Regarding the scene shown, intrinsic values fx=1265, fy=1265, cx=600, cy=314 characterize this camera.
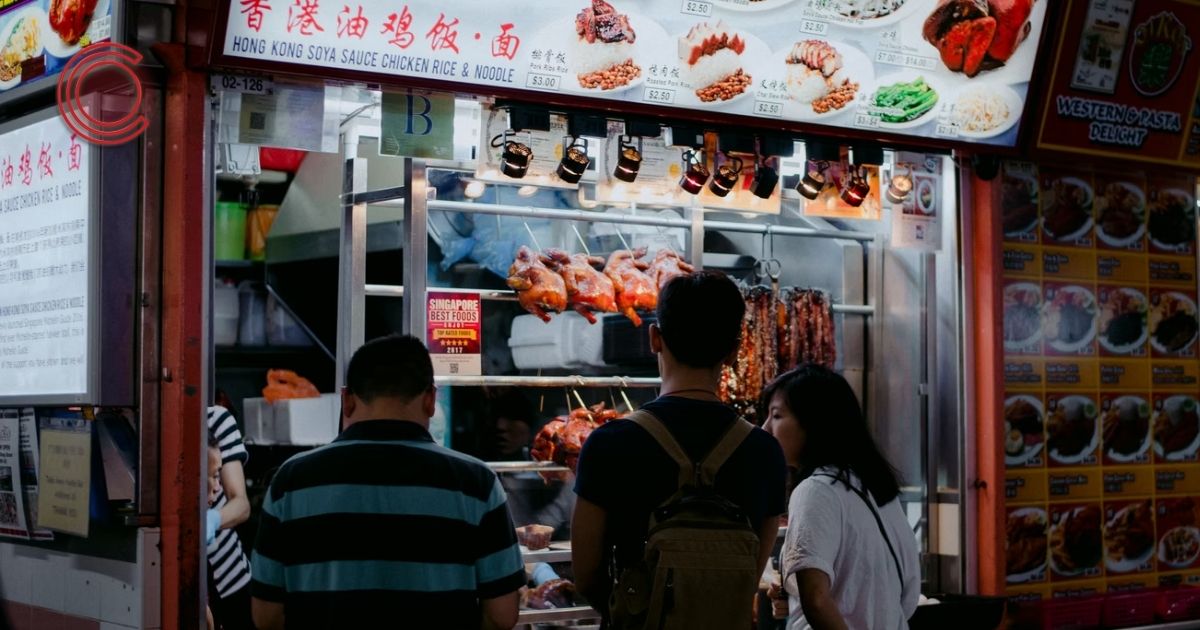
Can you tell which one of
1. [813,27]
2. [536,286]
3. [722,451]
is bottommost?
[722,451]

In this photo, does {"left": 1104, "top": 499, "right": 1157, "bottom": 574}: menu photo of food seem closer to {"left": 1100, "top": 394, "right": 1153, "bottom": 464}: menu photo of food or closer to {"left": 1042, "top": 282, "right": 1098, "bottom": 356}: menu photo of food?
{"left": 1100, "top": 394, "right": 1153, "bottom": 464}: menu photo of food

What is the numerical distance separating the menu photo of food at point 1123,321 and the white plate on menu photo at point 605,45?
10.3ft

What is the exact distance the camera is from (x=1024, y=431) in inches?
277

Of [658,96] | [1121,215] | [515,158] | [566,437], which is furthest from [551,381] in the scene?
[1121,215]

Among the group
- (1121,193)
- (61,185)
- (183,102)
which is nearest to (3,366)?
(61,185)

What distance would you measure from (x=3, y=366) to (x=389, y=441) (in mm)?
2905

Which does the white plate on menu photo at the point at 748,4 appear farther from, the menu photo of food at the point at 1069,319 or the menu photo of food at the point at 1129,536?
the menu photo of food at the point at 1129,536

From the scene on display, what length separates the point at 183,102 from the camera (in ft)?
16.3

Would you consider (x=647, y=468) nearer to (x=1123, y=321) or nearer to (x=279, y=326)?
(x=1123, y=321)

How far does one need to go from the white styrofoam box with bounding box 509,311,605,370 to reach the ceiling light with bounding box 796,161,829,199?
54.5 inches

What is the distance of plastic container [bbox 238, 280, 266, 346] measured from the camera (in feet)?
32.3

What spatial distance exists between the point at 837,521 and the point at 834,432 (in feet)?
1.02

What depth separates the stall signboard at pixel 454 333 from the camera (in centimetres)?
629

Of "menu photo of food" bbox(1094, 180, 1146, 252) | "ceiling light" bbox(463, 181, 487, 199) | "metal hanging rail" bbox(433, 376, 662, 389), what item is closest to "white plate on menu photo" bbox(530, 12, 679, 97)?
"ceiling light" bbox(463, 181, 487, 199)
